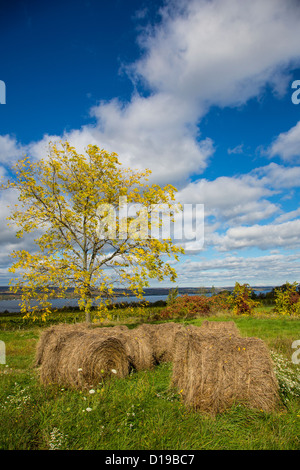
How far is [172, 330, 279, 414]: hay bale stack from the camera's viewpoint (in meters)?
5.19

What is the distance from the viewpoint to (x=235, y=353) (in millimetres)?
5598

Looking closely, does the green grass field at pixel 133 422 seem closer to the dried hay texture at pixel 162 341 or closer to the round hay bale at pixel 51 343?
the round hay bale at pixel 51 343

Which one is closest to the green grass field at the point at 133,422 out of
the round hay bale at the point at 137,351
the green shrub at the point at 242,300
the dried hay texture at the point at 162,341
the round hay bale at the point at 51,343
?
the round hay bale at the point at 51,343

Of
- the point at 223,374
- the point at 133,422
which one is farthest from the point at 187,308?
the point at 133,422

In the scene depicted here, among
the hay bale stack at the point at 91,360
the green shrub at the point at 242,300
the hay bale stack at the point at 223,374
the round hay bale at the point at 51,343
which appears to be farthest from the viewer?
the green shrub at the point at 242,300

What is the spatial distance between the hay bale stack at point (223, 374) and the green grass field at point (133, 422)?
0.21 metres

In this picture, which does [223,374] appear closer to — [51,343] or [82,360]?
[82,360]

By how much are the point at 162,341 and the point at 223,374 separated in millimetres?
3962

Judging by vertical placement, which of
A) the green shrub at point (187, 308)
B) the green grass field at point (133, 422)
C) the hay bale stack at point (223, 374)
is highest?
the hay bale stack at point (223, 374)

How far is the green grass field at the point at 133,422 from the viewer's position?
12.8 feet

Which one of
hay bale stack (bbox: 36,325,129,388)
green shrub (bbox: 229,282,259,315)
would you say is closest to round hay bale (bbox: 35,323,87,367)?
hay bale stack (bbox: 36,325,129,388)
